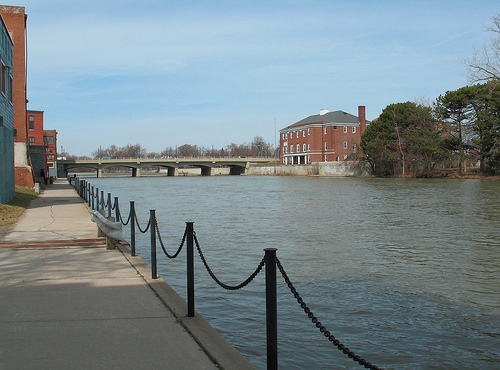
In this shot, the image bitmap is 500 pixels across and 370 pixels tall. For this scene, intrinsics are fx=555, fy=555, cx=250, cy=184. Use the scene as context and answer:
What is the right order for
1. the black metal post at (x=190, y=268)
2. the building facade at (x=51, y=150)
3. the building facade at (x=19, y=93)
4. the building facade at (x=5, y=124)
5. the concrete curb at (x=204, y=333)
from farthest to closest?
1. the building facade at (x=51, y=150)
2. the building facade at (x=19, y=93)
3. the building facade at (x=5, y=124)
4. the black metal post at (x=190, y=268)
5. the concrete curb at (x=204, y=333)

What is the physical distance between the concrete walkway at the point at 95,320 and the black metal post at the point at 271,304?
0.31 m

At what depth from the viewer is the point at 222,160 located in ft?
417

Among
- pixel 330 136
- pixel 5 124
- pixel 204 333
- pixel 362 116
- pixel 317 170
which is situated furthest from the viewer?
pixel 330 136

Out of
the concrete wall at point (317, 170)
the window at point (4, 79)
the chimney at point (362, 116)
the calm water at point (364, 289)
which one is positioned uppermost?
the chimney at point (362, 116)

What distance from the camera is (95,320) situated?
6.68 metres

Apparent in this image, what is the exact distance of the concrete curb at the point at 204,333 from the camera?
5223 mm

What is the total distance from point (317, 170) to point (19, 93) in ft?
221

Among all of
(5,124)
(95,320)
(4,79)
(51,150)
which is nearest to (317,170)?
(51,150)

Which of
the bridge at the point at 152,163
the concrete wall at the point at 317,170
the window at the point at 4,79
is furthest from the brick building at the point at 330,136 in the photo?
the window at the point at 4,79

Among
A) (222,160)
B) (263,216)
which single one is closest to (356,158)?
(222,160)

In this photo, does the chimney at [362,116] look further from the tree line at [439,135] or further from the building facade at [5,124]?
the building facade at [5,124]

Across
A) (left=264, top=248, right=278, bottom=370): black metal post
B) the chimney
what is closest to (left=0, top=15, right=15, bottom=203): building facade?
(left=264, top=248, right=278, bottom=370): black metal post

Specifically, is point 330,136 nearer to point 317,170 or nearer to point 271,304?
point 317,170

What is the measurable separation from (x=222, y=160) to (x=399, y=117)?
54.9 metres
